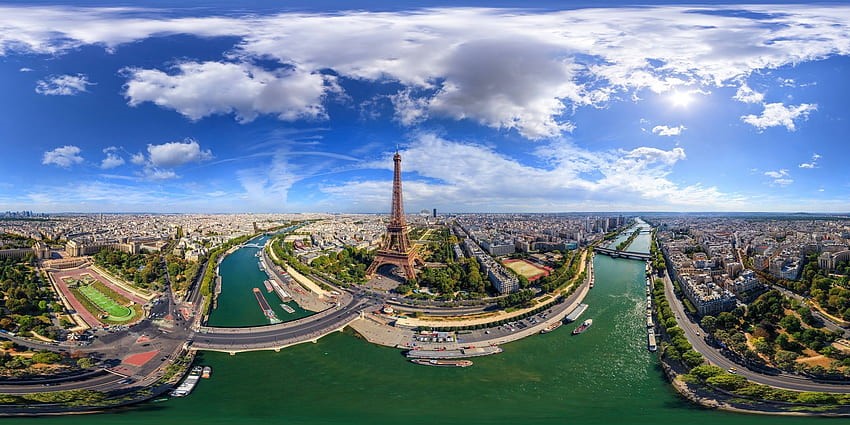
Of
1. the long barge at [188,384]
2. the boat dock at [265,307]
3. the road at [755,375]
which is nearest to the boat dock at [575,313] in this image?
the road at [755,375]

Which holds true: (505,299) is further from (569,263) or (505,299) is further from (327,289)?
(569,263)

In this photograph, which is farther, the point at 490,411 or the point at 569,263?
the point at 569,263

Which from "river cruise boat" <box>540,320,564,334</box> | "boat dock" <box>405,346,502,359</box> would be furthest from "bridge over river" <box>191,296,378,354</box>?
"river cruise boat" <box>540,320,564,334</box>

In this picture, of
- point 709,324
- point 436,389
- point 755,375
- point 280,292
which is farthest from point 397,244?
point 755,375

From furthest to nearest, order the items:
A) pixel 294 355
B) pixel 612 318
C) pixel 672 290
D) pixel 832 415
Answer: pixel 672 290
pixel 612 318
pixel 294 355
pixel 832 415

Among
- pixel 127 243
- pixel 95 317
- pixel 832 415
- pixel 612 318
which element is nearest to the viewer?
pixel 832 415

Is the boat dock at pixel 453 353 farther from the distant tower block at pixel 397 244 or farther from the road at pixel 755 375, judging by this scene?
the distant tower block at pixel 397 244

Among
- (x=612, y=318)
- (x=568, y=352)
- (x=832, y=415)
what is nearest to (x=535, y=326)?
(x=568, y=352)

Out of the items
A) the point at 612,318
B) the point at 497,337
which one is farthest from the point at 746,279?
the point at 497,337

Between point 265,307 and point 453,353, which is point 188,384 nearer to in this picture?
point 265,307

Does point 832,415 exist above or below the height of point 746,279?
below
